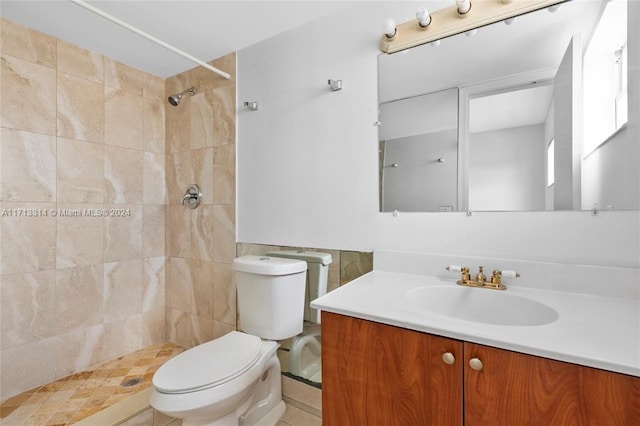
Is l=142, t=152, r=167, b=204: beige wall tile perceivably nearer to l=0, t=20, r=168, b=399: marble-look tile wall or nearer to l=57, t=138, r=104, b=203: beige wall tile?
l=0, t=20, r=168, b=399: marble-look tile wall

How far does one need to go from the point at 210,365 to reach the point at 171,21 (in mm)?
1808

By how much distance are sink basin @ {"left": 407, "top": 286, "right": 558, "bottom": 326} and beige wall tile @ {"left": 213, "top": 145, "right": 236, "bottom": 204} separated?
137cm

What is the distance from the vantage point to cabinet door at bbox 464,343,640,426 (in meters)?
0.63

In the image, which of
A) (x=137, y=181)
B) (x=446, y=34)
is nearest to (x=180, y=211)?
(x=137, y=181)

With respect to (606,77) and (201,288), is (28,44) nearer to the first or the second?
(201,288)

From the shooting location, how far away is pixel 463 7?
4.07 ft

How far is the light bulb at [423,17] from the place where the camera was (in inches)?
50.1

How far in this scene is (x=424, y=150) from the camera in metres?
1.40

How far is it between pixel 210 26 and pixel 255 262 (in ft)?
4.51

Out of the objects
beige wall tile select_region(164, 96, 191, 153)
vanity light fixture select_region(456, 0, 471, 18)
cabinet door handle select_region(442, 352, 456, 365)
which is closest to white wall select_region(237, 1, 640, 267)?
vanity light fixture select_region(456, 0, 471, 18)

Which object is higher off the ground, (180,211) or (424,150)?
(424,150)

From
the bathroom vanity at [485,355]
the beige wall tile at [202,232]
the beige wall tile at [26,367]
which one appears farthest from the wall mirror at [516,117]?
the beige wall tile at [26,367]

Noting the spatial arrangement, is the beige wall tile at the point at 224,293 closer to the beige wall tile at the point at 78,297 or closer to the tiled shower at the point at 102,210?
the tiled shower at the point at 102,210

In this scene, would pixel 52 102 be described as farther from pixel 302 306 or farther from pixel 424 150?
pixel 424 150
